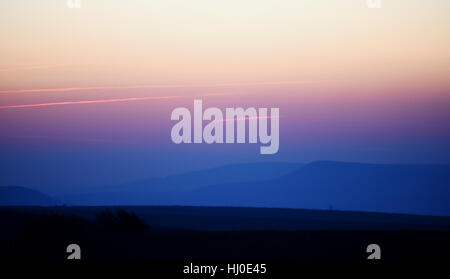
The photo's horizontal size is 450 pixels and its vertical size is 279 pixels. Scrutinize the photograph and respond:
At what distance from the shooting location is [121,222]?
21.2 metres

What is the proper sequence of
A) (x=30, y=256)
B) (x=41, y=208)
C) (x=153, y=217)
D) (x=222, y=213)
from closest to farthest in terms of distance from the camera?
(x=30, y=256) → (x=41, y=208) → (x=153, y=217) → (x=222, y=213)

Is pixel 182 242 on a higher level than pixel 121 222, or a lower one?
lower

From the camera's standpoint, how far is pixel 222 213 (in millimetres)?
34844

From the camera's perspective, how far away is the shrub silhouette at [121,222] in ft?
68.8

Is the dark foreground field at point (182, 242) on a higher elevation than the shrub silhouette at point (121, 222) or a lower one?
lower

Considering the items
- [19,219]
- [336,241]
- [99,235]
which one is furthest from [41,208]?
[336,241]

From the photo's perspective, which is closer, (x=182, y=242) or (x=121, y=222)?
(x=182, y=242)

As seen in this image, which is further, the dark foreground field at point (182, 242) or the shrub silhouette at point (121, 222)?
the shrub silhouette at point (121, 222)

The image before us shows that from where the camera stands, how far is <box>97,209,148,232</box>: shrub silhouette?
20984 millimetres
